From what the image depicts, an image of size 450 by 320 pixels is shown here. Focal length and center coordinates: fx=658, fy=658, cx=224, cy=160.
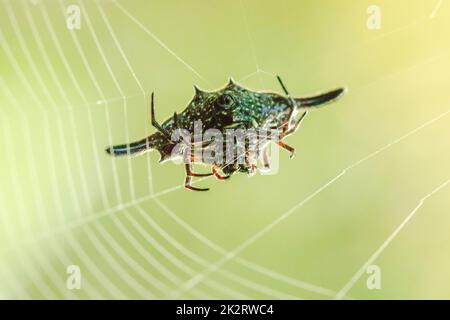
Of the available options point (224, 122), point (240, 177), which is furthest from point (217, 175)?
point (240, 177)

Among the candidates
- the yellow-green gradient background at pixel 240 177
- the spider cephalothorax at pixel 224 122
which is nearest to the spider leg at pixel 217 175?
the spider cephalothorax at pixel 224 122

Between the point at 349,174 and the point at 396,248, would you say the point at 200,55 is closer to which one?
the point at 349,174

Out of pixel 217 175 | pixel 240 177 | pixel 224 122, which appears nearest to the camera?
pixel 224 122

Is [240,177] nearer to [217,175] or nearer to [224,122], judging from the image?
[217,175]

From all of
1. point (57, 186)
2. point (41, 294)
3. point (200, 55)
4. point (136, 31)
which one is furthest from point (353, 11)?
point (41, 294)

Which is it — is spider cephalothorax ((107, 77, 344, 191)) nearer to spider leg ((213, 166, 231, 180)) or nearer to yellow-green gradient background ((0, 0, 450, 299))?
spider leg ((213, 166, 231, 180))

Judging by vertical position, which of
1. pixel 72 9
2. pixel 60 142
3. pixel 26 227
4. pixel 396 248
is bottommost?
pixel 396 248
